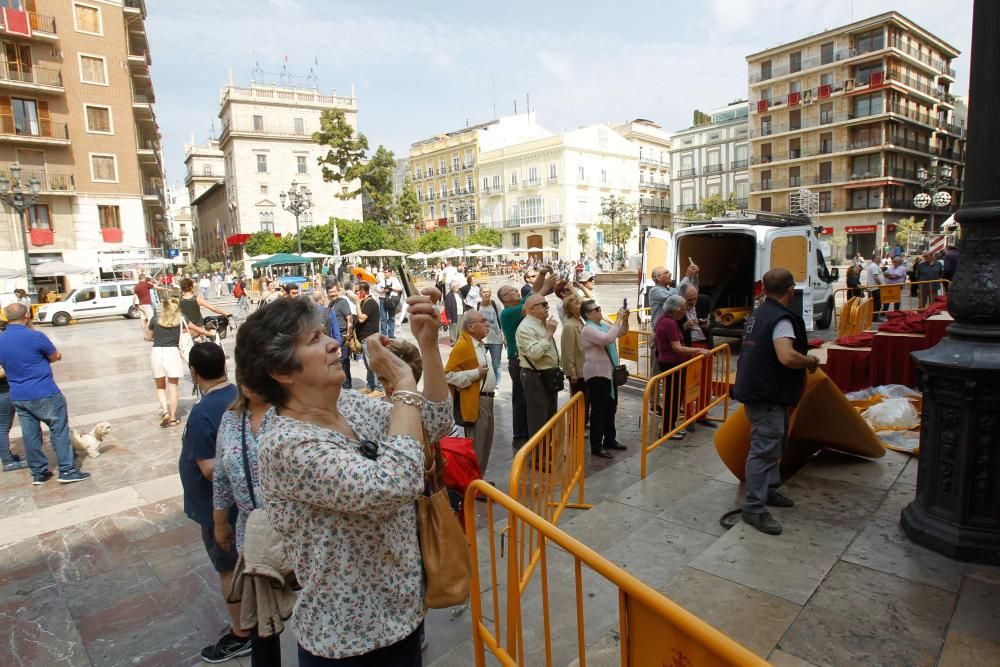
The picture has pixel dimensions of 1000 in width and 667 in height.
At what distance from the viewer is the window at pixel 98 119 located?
111ft

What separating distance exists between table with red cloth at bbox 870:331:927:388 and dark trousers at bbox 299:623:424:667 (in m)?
7.59

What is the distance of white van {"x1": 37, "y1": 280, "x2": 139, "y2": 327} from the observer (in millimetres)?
23172

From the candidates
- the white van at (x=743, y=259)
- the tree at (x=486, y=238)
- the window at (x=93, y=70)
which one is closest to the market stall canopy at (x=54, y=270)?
the window at (x=93, y=70)

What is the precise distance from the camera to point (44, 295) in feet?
85.3

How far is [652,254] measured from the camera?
1277 centimetres

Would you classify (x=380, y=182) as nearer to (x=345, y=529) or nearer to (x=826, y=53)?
(x=826, y=53)

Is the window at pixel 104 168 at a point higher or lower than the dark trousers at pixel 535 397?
higher

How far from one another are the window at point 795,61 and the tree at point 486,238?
104ft

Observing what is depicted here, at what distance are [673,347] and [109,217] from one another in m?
38.3

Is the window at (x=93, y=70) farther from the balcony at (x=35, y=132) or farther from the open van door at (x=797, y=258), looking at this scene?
the open van door at (x=797, y=258)

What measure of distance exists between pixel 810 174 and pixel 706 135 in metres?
15.4

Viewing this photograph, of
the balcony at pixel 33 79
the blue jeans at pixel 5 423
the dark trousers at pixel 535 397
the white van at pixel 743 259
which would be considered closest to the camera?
the dark trousers at pixel 535 397

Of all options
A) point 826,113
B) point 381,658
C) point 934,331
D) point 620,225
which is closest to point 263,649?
point 381,658

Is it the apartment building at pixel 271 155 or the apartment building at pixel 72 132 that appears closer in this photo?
the apartment building at pixel 72 132
